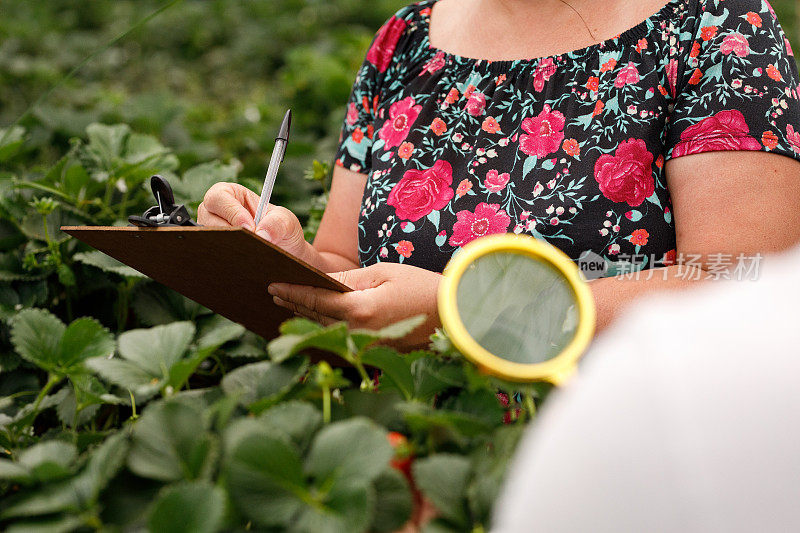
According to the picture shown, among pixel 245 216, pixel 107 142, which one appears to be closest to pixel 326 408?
pixel 245 216

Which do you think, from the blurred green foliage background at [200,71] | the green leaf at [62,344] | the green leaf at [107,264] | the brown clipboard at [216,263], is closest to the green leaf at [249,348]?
the brown clipboard at [216,263]

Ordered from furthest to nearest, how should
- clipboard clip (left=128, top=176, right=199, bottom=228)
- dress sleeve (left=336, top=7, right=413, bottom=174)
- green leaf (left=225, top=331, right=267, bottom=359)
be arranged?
dress sleeve (left=336, top=7, right=413, bottom=174), green leaf (left=225, top=331, right=267, bottom=359), clipboard clip (left=128, top=176, right=199, bottom=228)

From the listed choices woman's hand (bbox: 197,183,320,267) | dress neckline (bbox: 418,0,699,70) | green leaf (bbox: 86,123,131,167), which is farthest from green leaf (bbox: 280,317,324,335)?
green leaf (bbox: 86,123,131,167)

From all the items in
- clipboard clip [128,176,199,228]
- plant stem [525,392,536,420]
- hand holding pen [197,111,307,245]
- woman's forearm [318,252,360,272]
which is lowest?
woman's forearm [318,252,360,272]

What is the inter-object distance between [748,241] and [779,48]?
0.92 ft

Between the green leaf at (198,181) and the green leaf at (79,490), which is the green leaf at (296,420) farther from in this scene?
the green leaf at (198,181)

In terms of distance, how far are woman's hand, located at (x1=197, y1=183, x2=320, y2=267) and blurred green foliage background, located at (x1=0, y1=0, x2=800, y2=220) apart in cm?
52

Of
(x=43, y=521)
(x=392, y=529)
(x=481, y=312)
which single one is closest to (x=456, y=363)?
(x=481, y=312)

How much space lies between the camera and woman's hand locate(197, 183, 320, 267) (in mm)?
863

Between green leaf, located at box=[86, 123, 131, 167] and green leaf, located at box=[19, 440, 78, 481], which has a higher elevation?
green leaf, located at box=[86, 123, 131, 167]

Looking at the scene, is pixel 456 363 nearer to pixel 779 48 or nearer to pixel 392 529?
pixel 392 529

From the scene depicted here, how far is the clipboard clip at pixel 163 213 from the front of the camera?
664mm

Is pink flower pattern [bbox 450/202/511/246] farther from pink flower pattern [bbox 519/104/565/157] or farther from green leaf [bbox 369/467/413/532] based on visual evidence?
green leaf [bbox 369/467/413/532]

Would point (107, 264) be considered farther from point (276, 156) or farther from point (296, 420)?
point (296, 420)
